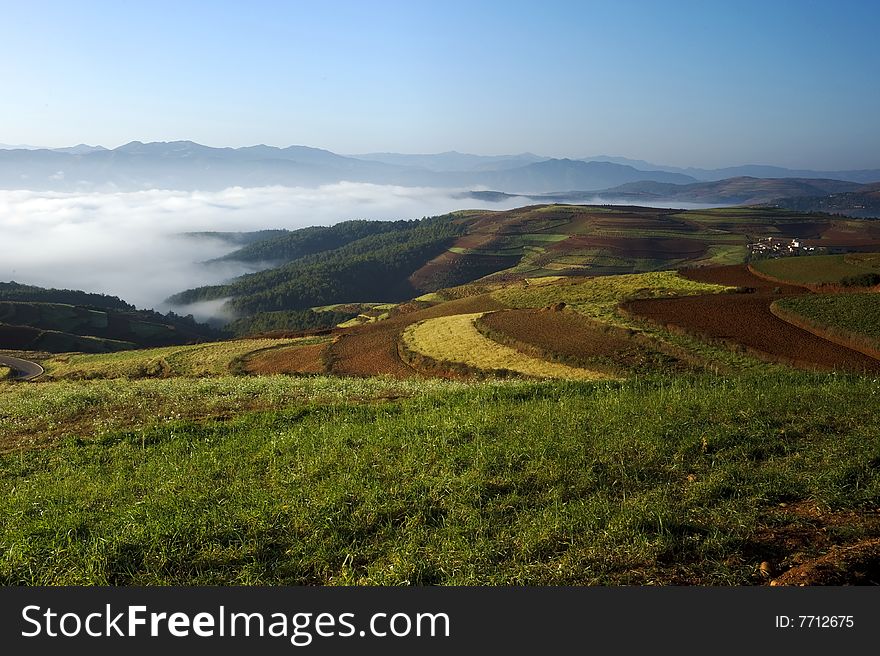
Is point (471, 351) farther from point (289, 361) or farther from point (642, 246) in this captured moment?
point (642, 246)

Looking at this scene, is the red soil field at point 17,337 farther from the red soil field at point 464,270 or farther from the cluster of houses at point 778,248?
the cluster of houses at point 778,248

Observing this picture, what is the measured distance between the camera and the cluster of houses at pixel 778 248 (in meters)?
142

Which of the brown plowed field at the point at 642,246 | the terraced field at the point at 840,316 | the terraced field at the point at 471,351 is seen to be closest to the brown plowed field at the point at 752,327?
the terraced field at the point at 840,316

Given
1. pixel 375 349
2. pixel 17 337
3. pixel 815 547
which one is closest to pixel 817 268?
pixel 375 349

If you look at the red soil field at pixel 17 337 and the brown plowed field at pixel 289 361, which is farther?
the red soil field at pixel 17 337

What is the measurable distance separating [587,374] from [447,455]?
24.4 m

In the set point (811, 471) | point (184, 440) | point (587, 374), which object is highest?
point (811, 471)

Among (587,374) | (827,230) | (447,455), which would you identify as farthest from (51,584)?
(827,230)

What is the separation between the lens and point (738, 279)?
190ft

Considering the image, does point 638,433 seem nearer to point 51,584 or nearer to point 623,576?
point 623,576

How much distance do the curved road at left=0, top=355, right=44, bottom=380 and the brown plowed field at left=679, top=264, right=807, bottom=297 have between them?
6081cm

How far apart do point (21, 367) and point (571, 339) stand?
5075 centimetres

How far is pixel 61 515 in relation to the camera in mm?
8312

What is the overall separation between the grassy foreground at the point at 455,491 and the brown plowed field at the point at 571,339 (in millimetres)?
20100
